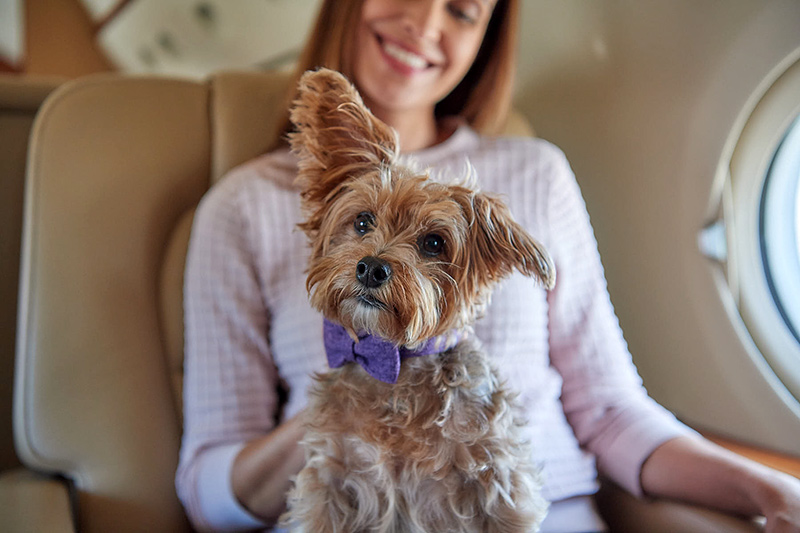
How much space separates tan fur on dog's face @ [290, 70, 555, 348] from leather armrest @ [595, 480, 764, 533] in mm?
626

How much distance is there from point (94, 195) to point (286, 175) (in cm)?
51

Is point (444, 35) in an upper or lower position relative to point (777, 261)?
upper

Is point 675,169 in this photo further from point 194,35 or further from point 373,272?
point 194,35

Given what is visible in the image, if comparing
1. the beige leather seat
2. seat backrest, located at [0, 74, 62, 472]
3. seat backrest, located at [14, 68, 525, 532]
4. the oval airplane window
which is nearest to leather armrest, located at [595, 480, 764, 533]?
the beige leather seat

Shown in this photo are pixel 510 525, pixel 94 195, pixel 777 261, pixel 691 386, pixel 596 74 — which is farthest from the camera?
pixel 94 195

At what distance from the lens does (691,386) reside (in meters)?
1.13

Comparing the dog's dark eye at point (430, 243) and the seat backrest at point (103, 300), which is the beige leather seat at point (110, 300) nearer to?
the seat backrest at point (103, 300)

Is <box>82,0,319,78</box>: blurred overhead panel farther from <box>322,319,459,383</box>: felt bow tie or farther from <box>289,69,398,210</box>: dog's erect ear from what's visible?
<box>322,319,459,383</box>: felt bow tie

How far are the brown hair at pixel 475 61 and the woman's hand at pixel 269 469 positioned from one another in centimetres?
65

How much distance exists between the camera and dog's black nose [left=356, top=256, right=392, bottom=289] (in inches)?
31.0

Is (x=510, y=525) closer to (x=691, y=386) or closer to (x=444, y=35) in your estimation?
(x=691, y=386)

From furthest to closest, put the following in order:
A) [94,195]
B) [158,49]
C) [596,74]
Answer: [158,49]
[94,195]
[596,74]

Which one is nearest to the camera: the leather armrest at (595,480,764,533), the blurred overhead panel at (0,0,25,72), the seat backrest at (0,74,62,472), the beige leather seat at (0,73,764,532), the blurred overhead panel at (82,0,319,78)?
the leather armrest at (595,480,764,533)

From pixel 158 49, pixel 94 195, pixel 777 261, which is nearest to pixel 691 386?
pixel 777 261
